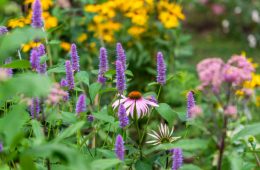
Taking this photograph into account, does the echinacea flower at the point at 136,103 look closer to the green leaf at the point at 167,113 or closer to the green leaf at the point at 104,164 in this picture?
the green leaf at the point at 167,113

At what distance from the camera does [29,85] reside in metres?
1.14

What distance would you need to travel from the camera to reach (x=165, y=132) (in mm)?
1937

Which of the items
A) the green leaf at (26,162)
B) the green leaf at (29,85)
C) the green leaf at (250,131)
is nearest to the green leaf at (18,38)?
the green leaf at (29,85)

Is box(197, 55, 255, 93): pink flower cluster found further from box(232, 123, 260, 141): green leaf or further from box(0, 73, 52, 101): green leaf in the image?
box(0, 73, 52, 101): green leaf

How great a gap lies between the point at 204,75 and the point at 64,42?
270 centimetres

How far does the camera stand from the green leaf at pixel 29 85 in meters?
1.11

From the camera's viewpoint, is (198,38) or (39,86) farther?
(198,38)

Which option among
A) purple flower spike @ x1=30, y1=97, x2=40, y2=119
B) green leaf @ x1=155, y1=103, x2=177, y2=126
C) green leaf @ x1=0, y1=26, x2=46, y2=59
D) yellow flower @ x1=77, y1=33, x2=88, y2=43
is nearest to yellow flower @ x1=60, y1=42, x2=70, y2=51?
yellow flower @ x1=77, y1=33, x2=88, y2=43

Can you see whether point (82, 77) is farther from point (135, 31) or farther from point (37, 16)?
point (135, 31)

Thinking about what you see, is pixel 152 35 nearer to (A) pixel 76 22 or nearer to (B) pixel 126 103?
(A) pixel 76 22

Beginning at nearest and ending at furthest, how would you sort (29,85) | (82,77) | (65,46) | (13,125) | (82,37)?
(29,85), (13,125), (82,77), (65,46), (82,37)

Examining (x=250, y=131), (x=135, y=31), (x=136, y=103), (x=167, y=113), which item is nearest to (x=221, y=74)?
(x=250, y=131)

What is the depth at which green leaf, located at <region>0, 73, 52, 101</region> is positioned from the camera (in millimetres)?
1110

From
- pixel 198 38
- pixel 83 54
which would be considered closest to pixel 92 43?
pixel 83 54
